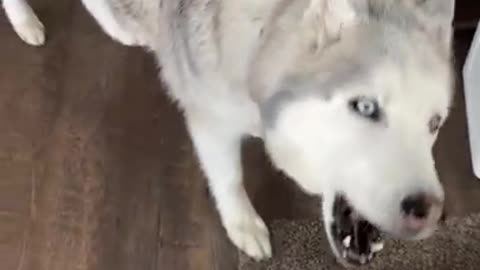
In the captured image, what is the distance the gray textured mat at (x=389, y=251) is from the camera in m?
1.74

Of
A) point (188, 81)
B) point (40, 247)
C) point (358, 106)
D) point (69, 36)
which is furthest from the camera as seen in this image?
point (69, 36)

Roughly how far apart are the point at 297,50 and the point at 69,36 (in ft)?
2.76

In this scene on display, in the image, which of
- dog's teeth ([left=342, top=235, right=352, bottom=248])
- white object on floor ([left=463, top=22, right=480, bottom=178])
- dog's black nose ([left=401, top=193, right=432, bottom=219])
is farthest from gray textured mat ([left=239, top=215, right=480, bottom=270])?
dog's black nose ([left=401, top=193, right=432, bottom=219])

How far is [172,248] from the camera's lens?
1764 millimetres

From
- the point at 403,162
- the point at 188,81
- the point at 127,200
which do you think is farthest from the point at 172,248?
the point at 403,162

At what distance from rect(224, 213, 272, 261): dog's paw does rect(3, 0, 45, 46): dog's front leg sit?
56 centimetres

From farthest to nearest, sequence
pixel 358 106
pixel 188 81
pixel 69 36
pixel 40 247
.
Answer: pixel 69 36 < pixel 40 247 < pixel 188 81 < pixel 358 106

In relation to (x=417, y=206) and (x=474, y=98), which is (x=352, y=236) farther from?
(x=474, y=98)

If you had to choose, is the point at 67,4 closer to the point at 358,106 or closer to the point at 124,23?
the point at 124,23

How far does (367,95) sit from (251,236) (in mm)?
586

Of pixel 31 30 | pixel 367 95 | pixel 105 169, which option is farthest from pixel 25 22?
pixel 367 95

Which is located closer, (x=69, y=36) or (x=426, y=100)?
(x=426, y=100)

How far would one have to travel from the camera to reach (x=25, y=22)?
6.41 feet

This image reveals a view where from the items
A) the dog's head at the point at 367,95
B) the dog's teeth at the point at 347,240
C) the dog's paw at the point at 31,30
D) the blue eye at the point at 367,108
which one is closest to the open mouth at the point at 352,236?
the dog's teeth at the point at 347,240
